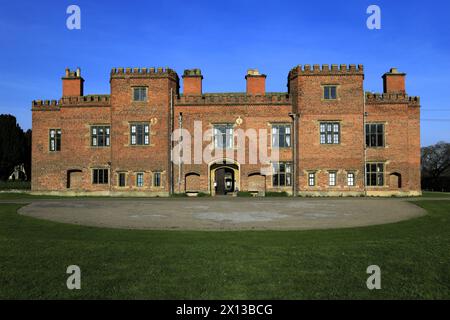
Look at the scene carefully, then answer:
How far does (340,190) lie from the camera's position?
28.0 meters

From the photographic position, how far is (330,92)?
28.2 m

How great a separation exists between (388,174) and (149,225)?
73.1 feet

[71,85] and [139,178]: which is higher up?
Result: [71,85]

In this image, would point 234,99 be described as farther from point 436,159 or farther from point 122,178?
point 436,159

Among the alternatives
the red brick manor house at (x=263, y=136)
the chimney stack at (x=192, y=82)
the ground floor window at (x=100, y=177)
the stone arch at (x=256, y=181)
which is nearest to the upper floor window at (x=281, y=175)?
the red brick manor house at (x=263, y=136)

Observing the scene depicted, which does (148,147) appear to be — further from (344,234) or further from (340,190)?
(344,234)

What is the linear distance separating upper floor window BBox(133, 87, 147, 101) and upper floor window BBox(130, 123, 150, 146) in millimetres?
2061

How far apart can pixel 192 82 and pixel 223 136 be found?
531 cm

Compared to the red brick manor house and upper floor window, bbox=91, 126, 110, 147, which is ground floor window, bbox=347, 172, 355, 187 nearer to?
the red brick manor house

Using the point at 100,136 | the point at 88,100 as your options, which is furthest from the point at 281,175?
the point at 88,100

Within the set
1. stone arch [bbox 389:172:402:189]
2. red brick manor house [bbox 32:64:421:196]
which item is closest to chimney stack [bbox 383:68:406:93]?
red brick manor house [bbox 32:64:421:196]

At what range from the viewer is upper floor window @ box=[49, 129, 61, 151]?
30859 mm
